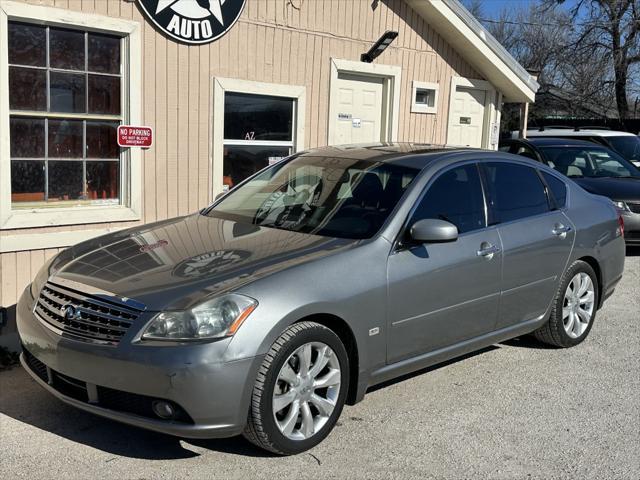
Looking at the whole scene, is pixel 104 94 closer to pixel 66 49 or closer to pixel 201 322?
pixel 66 49

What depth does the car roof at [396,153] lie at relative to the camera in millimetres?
4941

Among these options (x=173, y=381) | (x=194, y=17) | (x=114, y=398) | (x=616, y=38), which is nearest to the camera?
(x=173, y=381)

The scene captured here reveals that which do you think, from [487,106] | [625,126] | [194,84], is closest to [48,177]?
[194,84]

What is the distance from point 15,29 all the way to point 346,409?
402cm

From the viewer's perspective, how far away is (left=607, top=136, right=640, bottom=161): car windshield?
1535 centimetres

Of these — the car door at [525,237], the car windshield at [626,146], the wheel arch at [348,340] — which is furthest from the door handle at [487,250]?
the car windshield at [626,146]

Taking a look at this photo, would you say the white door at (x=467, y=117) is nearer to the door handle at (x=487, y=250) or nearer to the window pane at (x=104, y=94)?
the window pane at (x=104, y=94)

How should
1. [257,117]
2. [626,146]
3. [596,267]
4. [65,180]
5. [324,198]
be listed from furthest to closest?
[626,146]
[257,117]
[65,180]
[596,267]
[324,198]

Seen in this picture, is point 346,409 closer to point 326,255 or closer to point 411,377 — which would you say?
point 411,377

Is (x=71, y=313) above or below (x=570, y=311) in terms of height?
above

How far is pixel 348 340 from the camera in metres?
4.11

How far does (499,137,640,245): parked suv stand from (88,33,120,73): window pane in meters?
6.80

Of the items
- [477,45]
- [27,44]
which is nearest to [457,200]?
[27,44]

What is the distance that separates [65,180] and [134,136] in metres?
0.74
